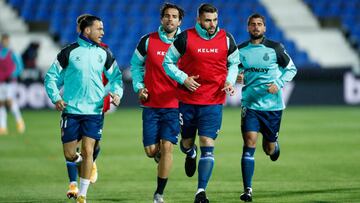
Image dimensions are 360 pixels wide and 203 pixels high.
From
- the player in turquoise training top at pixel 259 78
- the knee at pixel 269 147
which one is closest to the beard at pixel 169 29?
the player in turquoise training top at pixel 259 78

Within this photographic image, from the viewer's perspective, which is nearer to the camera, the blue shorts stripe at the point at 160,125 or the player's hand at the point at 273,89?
the blue shorts stripe at the point at 160,125

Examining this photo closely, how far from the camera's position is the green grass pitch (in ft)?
36.7

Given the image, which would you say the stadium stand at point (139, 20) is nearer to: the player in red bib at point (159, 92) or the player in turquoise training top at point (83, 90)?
the player in red bib at point (159, 92)

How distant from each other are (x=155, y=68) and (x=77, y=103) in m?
1.04

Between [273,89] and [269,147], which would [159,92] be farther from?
[269,147]

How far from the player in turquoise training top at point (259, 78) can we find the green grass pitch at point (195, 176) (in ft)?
2.85

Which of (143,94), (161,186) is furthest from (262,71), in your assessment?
(161,186)

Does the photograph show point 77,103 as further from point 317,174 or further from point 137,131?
point 137,131

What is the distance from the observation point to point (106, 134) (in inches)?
821

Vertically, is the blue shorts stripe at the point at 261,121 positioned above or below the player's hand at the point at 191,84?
below

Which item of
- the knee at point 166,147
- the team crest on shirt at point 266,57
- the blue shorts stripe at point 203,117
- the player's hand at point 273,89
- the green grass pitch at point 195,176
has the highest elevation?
the team crest on shirt at point 266,57

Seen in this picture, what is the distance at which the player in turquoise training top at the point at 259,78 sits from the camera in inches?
437

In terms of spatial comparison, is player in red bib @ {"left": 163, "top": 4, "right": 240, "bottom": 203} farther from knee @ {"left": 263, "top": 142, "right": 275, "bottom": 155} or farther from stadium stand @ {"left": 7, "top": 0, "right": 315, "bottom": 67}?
stadium stand @ {"left": 7, "top": 0, "right": 315, "bottom": 67}

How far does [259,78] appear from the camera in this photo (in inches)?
444
